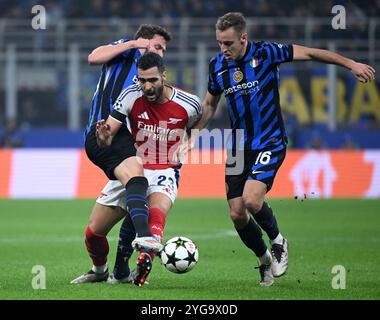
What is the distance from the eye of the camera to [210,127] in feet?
68.7

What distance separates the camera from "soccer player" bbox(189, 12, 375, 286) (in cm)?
793

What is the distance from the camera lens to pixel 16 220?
14633mm

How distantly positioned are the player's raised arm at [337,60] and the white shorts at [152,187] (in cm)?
148

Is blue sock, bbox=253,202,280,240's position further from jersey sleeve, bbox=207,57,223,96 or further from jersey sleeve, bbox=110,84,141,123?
jersey sleeve, bbox=110,84,141,123

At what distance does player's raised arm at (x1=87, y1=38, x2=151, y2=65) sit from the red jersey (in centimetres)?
31

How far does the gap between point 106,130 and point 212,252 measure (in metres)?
3.67

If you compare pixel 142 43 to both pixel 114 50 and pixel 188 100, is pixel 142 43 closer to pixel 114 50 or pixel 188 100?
pixel 114 50

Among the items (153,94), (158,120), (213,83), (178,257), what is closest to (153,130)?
(158,120)

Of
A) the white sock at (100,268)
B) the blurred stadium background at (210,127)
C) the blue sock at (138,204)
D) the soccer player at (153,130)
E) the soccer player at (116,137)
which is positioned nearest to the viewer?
the blue sock at (138,204)

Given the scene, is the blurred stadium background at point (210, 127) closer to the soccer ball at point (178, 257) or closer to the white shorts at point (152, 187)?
the white shorts at point (152, 187)

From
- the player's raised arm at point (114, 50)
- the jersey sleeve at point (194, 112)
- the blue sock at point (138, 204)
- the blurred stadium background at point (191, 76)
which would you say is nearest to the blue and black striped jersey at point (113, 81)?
the player's raised arm at point (114, 50)

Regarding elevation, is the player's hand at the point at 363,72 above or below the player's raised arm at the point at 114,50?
below

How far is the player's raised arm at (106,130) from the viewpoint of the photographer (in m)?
7.61

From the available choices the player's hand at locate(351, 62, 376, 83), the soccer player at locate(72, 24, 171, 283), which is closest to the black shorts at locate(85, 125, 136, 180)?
the soccer player at locate(72, 24, 171, 283)
